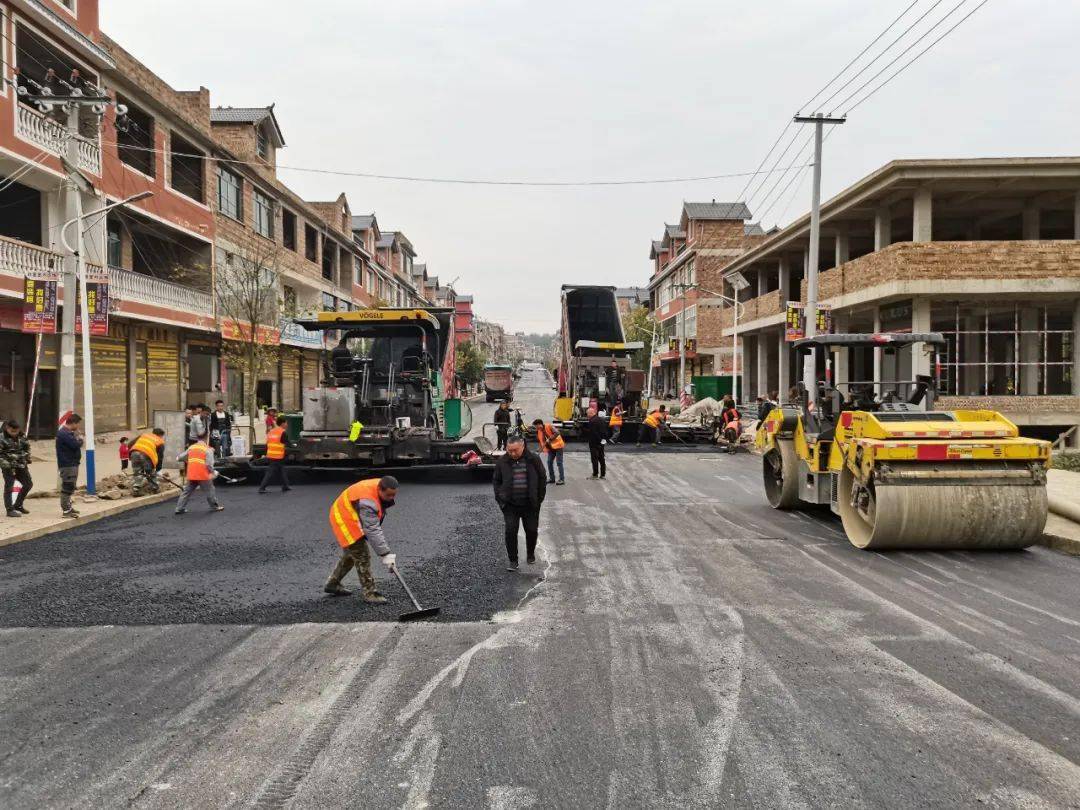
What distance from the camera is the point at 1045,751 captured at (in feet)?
13.8

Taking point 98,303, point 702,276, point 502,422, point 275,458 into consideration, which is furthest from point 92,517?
point 702,276

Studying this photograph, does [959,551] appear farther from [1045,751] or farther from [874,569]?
[1045,751]

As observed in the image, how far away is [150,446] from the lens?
14.4m

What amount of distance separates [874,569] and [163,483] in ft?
41.7

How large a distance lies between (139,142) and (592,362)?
641 inches

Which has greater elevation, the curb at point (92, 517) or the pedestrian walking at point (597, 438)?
the pedestrian walking at point (597, 438)

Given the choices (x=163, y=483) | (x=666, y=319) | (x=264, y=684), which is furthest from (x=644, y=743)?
(x=666, y=319)

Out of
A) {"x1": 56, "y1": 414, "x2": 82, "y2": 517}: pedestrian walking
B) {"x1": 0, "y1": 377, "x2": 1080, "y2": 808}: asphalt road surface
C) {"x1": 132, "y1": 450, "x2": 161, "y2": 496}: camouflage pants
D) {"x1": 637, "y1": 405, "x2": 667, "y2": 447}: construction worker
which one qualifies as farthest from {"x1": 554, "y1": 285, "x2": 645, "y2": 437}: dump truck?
{"x1": 0, "y1": 377, "x2": 1080, "y2": 808}: asphalt road surface

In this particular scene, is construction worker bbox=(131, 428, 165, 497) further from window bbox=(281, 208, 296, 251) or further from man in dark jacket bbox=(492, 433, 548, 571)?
window bbox=(281, 208, 296, 251)

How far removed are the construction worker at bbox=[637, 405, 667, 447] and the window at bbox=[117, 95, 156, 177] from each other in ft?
57.1

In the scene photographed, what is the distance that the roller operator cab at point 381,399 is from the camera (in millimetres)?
15469

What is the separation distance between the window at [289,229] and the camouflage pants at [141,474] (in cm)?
2735

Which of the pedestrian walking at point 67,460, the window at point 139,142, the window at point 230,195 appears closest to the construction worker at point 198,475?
the pedestrian walking at point 67,460

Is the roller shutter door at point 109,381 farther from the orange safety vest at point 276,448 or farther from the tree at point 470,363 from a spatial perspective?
the tree at point 470,363
